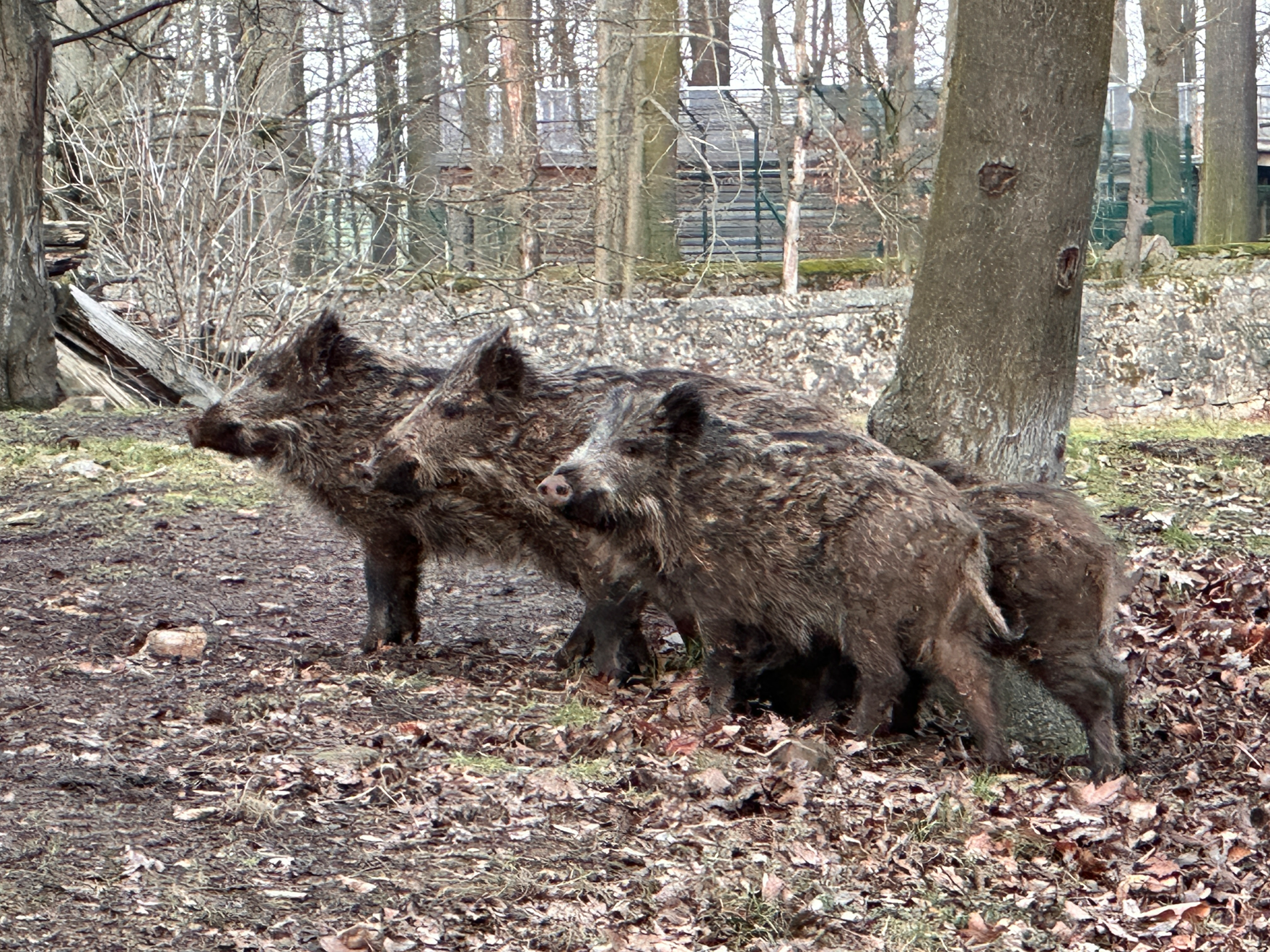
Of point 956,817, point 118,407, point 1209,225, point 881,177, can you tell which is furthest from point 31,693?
point 1209,225

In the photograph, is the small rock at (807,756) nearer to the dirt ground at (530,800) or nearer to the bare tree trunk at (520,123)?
the dirt ground at (530,800)

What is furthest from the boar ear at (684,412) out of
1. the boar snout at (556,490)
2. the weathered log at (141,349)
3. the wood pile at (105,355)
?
the wood pile at (105,355)

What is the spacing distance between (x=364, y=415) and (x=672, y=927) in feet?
12.3

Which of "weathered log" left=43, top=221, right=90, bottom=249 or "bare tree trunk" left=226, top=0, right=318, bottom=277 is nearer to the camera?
"weathered log" left=43, top=221, right=90, bottom=249

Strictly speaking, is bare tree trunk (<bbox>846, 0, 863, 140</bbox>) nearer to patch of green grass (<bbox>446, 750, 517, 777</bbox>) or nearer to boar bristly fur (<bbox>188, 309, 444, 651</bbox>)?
boar bristly fur (<bbox>188, 309, 444, 651</bbox>)

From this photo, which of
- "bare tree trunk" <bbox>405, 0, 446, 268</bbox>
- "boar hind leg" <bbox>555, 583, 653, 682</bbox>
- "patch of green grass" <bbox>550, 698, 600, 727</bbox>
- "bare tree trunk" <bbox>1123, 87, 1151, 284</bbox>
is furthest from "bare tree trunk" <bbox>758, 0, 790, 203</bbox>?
"patch of green grass" <bbox>550, 698, 600, 727</bbox>

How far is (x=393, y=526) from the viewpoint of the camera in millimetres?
7035

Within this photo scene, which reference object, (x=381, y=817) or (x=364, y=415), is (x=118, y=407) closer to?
(x=364, y=415)

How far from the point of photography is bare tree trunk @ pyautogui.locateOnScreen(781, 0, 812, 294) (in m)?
20.3

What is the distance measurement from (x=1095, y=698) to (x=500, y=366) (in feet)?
9.61

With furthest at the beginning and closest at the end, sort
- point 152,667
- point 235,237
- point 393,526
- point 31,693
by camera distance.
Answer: point 235,237 → point 393,526 → point 152,667 → point 31,693

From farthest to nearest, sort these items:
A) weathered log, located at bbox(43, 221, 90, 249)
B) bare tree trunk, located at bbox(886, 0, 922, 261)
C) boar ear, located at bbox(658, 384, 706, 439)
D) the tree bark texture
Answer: bare tree trunk, located at bbox(886, 0, 922, 261) → the tree bark texture → weathered log, located at bbox(43, 221, 90, 249) → boar ear, located at bbox(658, 384, 706, 439)

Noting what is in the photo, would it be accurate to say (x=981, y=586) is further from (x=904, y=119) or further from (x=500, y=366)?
(x=904, y=119)

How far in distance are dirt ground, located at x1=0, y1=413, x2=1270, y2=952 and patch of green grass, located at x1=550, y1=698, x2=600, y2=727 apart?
0.07ft
